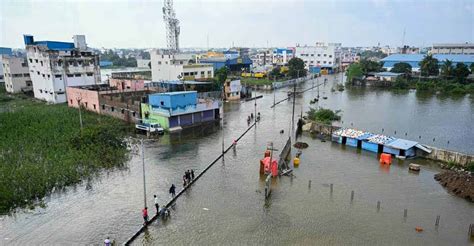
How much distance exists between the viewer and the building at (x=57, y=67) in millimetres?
48438

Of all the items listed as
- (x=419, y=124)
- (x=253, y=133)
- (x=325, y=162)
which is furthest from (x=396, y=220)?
(x=419, y=124)

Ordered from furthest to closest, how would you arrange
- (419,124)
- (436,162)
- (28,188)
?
(419,124), (436,162), (28,188)

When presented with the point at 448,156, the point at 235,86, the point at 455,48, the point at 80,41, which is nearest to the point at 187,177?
the point at 448,156

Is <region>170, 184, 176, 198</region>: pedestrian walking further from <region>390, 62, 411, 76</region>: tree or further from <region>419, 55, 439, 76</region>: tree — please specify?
<region>390, 62, 411, 76</region>: tree

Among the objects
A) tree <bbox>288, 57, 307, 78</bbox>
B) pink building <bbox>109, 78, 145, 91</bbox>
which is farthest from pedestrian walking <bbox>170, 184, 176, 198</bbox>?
tree <bbox>288, 57, 307, 78</bbox>

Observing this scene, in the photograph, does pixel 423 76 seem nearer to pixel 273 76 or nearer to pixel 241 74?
pixel 273 76

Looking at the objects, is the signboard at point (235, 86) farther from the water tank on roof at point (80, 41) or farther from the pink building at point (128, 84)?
the water tank on roof at point (80, 41)

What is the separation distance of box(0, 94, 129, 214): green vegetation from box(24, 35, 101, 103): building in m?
10.8

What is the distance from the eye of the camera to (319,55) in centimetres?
11850

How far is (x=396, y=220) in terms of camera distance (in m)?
18.3

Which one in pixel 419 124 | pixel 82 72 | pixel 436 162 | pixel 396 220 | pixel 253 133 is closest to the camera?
pixel 396 220

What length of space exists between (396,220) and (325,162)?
9.49 meters

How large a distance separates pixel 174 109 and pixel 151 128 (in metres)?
3.13

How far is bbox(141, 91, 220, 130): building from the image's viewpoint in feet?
116
